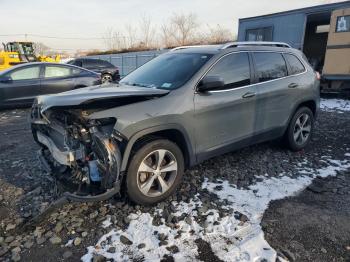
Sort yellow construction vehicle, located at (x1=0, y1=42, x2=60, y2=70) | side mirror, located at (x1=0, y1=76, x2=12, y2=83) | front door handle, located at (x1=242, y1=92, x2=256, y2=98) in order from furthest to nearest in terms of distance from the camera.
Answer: yellow construction vehicle, located at (x1=0, y1=42, x2=60, y2=70) < side mirror, located at (x1=0, y1=76, x2=12, y2=83) < front door handle, located at (x1=242, y1=92, x2=256, y2=98)

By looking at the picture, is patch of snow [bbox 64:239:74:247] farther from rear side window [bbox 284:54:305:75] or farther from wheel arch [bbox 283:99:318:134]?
rear side window [bbox 284:54:305:75]

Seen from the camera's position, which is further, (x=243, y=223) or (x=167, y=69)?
(x=167, y=69)

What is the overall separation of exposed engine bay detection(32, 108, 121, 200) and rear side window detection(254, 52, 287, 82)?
7.86ft

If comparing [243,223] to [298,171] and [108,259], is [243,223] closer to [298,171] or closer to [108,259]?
[108,259]

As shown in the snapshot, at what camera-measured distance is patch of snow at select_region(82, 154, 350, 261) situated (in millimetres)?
2639

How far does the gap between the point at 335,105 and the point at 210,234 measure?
8.68m

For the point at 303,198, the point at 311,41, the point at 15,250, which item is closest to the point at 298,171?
the point at 303,198

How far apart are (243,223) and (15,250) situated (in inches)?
88.3

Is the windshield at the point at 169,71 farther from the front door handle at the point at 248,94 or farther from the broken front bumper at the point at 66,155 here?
the broken front bumper at the point at 66,155

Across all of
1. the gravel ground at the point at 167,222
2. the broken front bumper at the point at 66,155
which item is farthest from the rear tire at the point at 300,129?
the broken front bumper at the point at 66,155

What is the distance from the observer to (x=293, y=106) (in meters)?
4.77

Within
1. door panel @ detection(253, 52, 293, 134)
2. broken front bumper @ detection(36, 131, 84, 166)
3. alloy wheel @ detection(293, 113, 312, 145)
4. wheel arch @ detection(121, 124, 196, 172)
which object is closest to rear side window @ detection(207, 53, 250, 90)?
door panel @ detection(253, 52, 293, 134)

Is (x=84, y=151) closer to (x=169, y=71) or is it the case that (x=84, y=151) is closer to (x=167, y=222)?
(x=167, y=222)

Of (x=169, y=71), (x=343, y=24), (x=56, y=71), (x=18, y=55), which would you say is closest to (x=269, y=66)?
(x=169, y=71)
